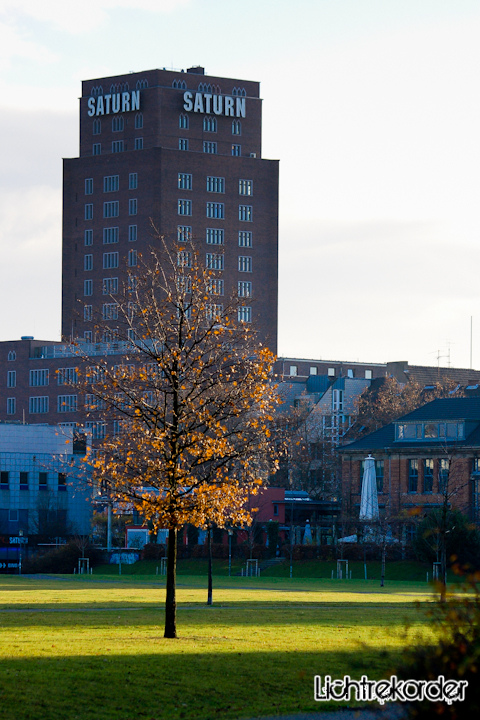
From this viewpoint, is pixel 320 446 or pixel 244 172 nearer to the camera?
pixel 320 446

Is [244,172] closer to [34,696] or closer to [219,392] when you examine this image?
[219,392]

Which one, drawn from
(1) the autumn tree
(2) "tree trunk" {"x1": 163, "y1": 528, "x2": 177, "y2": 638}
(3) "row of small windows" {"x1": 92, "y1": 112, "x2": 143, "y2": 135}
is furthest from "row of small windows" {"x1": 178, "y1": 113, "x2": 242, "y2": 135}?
(2) "tree trunk" {"x1": 163, "y1": 528, "x2": 177, "y2": 638}

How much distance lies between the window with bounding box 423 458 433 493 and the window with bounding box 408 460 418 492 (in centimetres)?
95

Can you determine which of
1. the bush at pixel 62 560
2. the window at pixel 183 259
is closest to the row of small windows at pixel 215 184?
the bush at pixel 62 560

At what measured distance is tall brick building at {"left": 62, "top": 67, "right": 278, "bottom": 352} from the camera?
161 metres

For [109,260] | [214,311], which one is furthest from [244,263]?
[214,311]

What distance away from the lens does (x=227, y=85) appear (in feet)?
558

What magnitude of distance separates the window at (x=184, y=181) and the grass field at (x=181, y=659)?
127815mm

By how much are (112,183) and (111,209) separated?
3669 mm

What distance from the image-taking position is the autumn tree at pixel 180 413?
25.7m

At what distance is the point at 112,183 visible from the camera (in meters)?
164

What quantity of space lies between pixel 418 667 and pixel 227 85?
164 metres

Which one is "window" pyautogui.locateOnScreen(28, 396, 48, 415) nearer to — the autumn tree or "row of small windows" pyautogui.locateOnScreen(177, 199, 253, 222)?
"row of small windows" pyautogui.locateOnScreen(177, 199, 253, 222)

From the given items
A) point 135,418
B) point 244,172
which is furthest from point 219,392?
point 244,172
